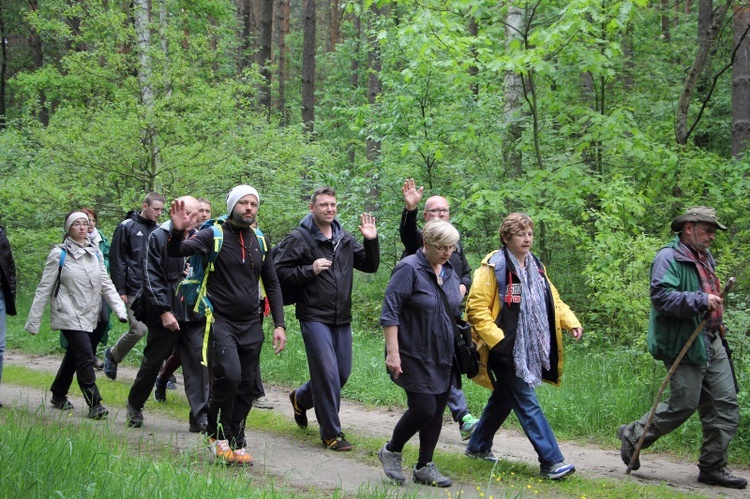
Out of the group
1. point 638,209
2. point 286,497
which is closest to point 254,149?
point 638,209

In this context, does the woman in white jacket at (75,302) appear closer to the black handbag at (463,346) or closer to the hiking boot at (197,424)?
the hiking boot at (197,424)

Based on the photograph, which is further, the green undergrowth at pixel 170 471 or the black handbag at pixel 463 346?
the black handbag at pixel 463 346

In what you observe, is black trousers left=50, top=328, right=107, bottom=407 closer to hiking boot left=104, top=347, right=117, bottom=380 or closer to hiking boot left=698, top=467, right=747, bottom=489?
hiking boot left=104, top=347, right=117, bottom=380

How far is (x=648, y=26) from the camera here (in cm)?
1856

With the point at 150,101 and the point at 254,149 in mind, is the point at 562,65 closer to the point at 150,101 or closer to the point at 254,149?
the point at 254,149

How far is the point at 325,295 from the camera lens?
22.4 ft

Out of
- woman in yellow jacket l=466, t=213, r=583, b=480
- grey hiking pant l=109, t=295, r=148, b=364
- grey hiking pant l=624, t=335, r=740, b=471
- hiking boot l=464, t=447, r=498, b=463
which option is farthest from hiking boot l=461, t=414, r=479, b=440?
grey hiking pant l=109, t=295, r=148, b=364

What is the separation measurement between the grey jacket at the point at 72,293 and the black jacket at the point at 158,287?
0.82 m

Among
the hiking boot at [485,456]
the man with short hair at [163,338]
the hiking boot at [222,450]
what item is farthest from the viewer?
the man with short hair at [163,338]

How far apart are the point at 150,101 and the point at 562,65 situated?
6.61 m

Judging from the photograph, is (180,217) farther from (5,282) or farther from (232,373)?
(5,282)

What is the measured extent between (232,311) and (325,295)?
38.0 inches

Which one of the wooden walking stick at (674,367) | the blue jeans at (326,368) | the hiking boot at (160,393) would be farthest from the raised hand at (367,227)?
the hiking boot at (160,393)

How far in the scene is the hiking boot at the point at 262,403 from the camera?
8.84 m
